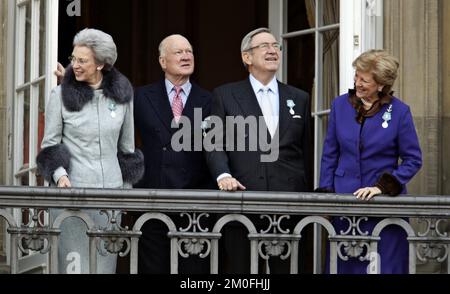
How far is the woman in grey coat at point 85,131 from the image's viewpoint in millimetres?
11852

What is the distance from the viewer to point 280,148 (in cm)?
1209

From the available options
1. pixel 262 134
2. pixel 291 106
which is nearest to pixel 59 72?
pixel 262 134

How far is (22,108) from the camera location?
42.9 ft

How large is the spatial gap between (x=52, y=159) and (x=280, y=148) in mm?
1396

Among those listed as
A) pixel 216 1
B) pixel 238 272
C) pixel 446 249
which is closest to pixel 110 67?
pixel 238 272

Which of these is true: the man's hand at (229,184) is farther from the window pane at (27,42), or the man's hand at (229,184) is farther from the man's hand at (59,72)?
the window pane at (27,42)

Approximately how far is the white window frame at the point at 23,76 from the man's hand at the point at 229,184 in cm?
143

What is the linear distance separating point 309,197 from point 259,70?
0.98 meters

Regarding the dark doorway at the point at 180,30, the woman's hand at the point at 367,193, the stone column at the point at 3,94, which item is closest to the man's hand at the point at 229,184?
the woman's hand at the point at 367,193

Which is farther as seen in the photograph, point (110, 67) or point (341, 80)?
point (341, 80)

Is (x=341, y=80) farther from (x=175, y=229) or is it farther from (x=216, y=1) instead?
(x=216, y=1)

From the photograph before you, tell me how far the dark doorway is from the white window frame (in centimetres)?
398

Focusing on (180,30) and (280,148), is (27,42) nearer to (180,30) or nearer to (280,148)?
(280,148)
